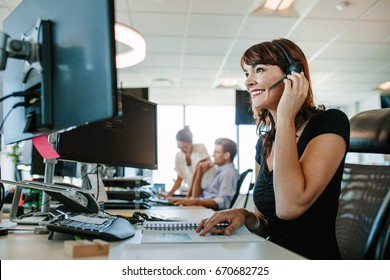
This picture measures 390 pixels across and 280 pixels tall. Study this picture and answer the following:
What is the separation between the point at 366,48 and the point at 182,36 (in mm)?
2278

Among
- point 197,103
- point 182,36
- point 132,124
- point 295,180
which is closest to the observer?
point 295,180

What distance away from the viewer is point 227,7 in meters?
3.20

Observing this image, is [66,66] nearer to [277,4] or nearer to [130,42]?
[130,42]

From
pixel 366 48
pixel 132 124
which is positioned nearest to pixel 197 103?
pixel 366 48

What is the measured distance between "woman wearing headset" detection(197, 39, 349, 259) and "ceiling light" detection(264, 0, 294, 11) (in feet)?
7.59

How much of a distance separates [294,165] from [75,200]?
62cm

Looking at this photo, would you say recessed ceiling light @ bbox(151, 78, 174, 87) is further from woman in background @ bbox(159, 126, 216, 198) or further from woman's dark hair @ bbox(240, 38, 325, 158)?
woman's dark hair @ bbox(240, 38, 325, 158)

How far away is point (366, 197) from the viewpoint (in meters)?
1.06

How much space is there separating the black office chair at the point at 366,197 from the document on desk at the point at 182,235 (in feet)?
1.18

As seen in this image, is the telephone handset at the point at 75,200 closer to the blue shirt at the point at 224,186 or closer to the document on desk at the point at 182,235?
the document on desk at the point at 182,235

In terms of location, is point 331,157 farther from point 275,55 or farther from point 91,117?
point 91,117

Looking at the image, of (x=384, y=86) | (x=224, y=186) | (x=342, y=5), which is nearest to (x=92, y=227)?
(x=224, y=186)

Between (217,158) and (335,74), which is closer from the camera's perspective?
(217,158)

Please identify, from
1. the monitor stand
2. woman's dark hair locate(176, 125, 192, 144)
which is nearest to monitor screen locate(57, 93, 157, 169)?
the monitor stand
